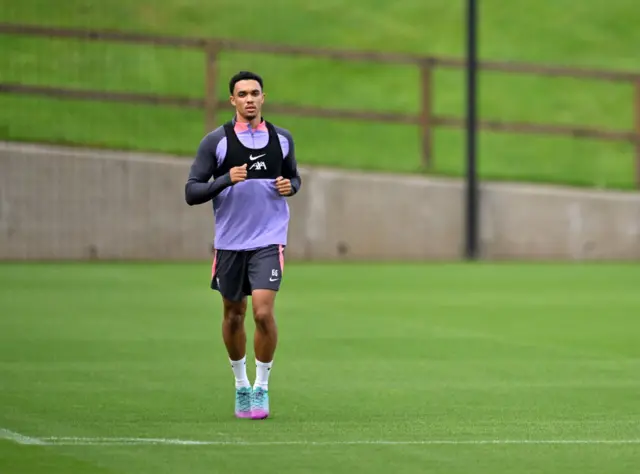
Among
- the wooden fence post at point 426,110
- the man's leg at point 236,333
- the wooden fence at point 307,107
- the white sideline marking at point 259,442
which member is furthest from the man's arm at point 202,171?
Answer: the wooden fence post at point 426,110

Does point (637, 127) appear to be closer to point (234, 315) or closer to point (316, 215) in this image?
point (316, 215)

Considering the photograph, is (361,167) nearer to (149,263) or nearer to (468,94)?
(468,94)

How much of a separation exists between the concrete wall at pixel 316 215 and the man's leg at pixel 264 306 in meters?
16.4

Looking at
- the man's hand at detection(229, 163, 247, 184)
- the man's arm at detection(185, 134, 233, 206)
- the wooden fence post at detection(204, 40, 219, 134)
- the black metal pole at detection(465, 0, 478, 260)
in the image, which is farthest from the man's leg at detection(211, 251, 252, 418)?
the wooden fence post at detection(204, 40, 219, 134)

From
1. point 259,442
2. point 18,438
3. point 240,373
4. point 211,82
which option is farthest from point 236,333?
point 211,82

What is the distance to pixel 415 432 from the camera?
10898 mm

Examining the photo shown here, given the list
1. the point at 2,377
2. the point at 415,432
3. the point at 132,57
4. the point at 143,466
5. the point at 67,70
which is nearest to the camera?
the point at 143,466

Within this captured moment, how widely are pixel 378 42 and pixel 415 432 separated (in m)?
33.8

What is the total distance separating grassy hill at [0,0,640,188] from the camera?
109ft

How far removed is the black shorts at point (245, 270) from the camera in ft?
38.4

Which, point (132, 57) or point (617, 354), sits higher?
point (132, 57)

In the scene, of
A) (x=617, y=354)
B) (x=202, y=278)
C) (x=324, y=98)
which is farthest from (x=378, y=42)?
(x=617, y=354)

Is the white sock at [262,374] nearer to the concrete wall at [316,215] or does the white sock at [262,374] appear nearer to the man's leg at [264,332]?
the man's leg at [264,332]

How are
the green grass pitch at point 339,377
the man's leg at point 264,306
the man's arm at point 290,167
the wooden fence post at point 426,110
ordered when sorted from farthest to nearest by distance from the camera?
the wooden fence post at point 426,110
the man's arm at point 290,167
the man's leg at point 264,306
the green grass pitch at point 339,377
